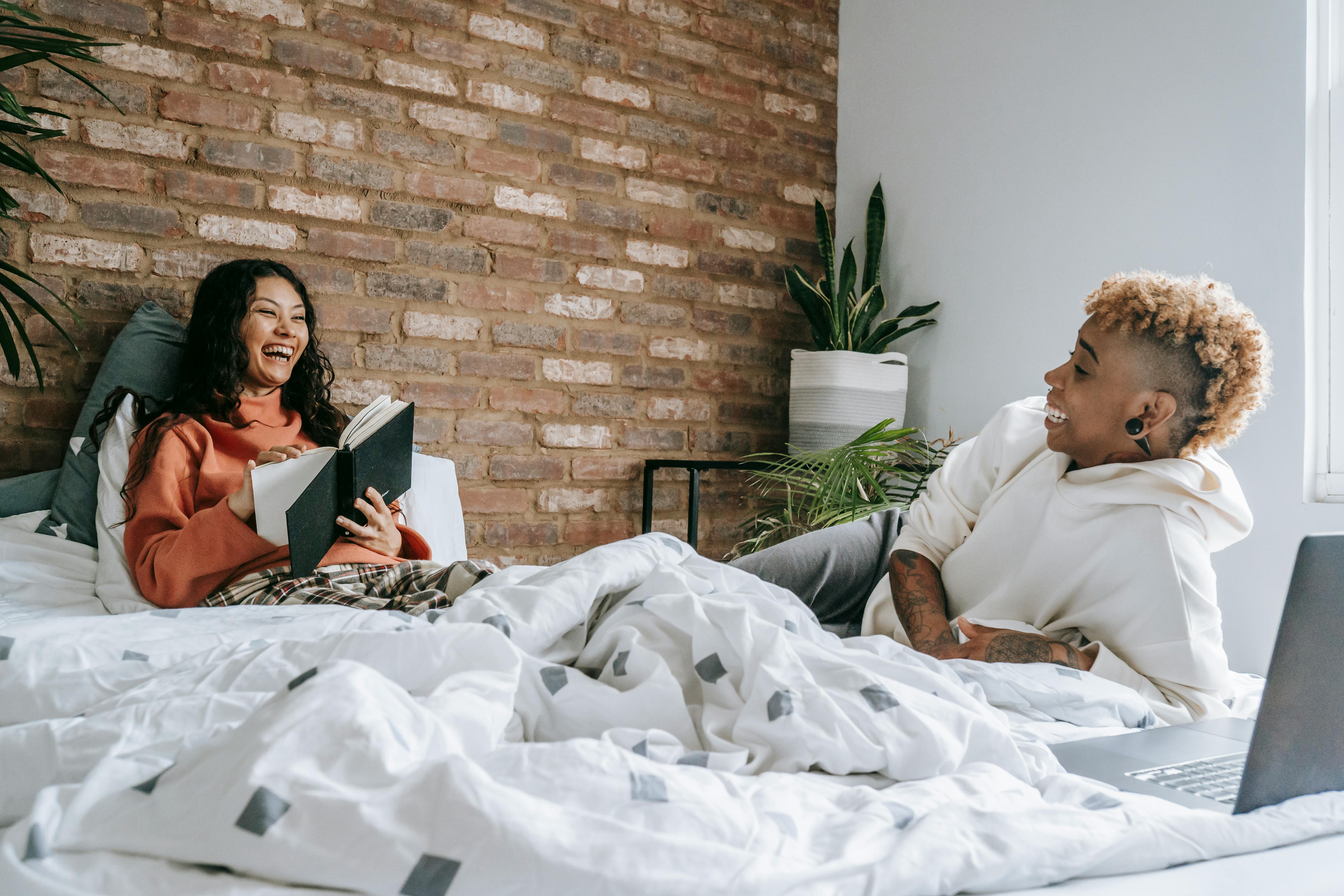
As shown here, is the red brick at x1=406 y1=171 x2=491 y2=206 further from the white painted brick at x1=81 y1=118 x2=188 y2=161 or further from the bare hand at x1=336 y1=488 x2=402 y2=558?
the bare hand at x1=336 y1=488 x2=402 y2=558

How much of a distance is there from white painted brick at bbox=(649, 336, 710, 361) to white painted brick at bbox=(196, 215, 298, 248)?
3.58 ft

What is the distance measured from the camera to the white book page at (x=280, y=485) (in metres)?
1.47

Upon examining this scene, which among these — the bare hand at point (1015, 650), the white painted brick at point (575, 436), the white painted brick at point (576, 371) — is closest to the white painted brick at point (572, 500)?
the white painted brick at point (575, 436)

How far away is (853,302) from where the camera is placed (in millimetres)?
2793

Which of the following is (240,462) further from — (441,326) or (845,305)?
(845,305)

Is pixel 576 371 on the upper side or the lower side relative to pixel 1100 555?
upper

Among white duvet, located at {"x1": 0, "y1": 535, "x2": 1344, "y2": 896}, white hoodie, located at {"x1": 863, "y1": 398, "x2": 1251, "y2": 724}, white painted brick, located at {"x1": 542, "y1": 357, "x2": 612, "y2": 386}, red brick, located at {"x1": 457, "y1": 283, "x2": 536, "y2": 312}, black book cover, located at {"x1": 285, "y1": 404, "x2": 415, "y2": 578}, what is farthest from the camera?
white painted brick, located at {"x1": 542, "y1": 357, "x2": 612, "y2": 386}

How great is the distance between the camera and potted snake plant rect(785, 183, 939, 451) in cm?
263

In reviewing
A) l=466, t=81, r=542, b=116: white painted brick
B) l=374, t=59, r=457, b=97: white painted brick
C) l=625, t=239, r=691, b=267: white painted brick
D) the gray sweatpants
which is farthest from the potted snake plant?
l=374, t=59, r=457, b=97: white painted brick

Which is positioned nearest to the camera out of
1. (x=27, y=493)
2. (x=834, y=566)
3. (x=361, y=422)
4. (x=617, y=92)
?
(x=361, y=422)

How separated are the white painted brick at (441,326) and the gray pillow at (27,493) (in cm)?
89

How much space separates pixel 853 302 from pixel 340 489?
182 cm

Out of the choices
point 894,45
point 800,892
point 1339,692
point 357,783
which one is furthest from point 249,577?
point 894,45

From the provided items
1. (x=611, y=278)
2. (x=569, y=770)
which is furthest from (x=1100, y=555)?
(x=611, y=278)
